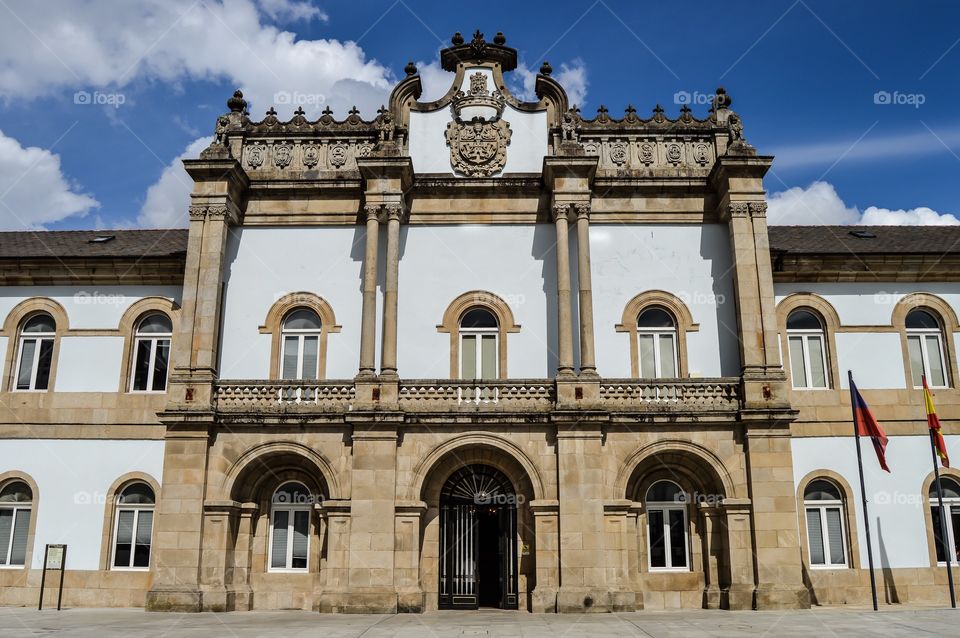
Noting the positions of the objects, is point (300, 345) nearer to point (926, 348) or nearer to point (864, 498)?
point (864, 498)

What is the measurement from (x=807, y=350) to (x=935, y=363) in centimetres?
368

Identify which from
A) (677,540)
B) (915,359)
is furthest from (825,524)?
(915,359)

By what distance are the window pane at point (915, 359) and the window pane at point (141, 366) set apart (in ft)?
70.9

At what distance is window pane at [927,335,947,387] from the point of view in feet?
76.4

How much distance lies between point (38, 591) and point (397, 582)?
993 cm

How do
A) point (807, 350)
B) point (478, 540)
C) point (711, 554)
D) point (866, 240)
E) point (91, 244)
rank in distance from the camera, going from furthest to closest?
1. point (91, 244)
2. point (866, 240)
3. point (807, 350)
4. point (478, 540)
5. point (711, 554)

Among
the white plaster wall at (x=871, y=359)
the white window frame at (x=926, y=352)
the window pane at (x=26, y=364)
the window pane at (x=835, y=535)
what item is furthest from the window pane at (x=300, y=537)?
the white window frame at (x=926, y=352)

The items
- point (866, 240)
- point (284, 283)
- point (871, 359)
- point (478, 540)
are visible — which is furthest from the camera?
point (866, 240)

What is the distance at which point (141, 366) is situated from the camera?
77.8 feet

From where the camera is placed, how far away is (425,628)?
16312 millimetres

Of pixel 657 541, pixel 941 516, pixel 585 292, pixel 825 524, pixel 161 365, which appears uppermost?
pixel 585 292

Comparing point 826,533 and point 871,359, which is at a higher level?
point 871,359

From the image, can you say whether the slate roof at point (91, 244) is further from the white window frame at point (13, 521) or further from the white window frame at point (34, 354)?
the white window frame at point (13, 521)

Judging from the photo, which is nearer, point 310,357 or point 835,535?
point 835,535
